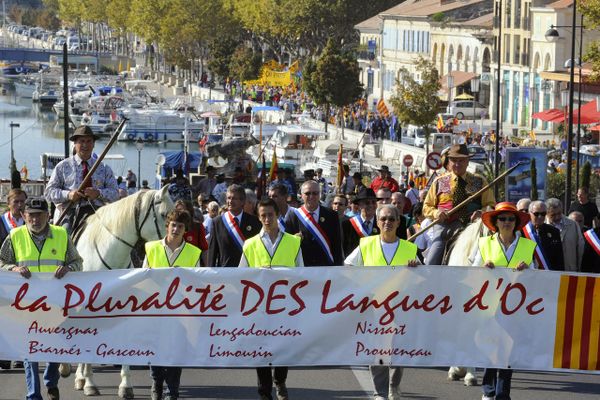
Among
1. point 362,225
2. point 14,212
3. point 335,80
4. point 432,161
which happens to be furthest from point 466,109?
point 14,212

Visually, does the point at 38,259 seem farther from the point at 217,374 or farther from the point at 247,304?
the point at 217,374

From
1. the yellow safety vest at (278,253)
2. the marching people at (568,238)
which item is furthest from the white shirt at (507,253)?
the marching people at (568,238)

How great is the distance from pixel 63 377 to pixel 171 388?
8.53 ft

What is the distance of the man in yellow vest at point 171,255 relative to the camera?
45.3ft

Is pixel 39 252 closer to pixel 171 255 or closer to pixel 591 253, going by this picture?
pixel 171 255

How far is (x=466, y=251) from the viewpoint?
15.1 m

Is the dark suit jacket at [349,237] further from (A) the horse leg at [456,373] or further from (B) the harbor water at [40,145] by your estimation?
(B) the harbor water at [40,145]

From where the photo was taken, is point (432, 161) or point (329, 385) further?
point (432, 161)

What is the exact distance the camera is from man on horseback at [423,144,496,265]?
1622 centimetres

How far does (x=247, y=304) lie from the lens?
45.1ft

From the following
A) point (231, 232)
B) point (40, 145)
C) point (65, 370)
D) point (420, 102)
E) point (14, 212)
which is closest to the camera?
point (65, 370)

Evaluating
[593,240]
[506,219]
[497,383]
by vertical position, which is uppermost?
[506,219]

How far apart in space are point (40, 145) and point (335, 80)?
91.1 ft

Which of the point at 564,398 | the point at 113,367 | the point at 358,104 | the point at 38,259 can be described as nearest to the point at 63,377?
the point at 113,367
